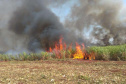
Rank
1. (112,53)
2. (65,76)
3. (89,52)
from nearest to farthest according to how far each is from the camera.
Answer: (65,76)
(112,53)
(89,52)

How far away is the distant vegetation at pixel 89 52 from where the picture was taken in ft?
66.2

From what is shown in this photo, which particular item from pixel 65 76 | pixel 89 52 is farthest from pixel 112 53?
pixel 65 76

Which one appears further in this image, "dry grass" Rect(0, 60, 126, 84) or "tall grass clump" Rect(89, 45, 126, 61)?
"tall grass clump" Rect(89, 45, 126, 61)

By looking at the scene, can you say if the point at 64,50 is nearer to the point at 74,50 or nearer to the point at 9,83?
the point at 74,50

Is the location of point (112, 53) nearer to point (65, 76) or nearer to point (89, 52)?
point (89, 52)

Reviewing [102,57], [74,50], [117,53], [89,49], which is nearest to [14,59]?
[74,50]

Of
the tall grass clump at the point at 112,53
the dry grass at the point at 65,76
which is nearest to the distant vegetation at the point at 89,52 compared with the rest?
the tall grass clump at the point at 112,53

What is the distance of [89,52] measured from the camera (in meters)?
22.5

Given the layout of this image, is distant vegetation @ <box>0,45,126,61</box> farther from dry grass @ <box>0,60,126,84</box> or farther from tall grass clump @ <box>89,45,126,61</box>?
dry grass @ <box>0,60,126,84</box>

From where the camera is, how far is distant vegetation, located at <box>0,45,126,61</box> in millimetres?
20175

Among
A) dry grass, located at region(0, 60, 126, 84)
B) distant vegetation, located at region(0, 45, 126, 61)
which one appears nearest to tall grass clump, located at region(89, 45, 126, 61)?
distant vegetation, located at region(0, 45, 126, 61)

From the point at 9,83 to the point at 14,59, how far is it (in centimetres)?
1875

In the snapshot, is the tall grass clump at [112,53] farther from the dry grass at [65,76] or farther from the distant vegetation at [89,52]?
the dry grass at [65,76]

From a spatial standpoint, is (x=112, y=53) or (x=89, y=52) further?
(x=89, y=52)
